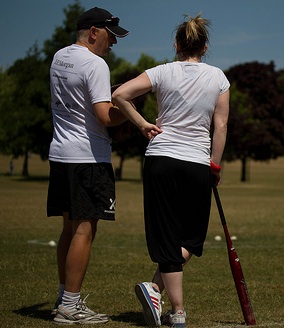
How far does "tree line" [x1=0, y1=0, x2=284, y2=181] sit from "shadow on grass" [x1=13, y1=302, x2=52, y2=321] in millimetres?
56180

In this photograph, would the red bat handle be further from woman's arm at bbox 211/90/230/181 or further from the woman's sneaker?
woman's arm at bbox 211/90/230/181

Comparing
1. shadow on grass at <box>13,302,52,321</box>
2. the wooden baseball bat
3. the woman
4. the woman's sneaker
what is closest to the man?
shadow on grass at <box>13,302,52,321</box>

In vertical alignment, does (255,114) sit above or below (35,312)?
above

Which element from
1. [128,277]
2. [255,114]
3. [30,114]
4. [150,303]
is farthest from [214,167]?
[255,114]

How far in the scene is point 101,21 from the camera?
6895mm

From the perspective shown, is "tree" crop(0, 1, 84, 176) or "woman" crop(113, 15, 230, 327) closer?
"woman" crop(113, 15, 230, 327)

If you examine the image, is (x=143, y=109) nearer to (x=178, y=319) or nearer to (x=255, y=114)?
(x=255, y=114)

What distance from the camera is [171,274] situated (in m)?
6.51

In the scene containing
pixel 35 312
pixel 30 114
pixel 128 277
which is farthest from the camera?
pixel 30 114

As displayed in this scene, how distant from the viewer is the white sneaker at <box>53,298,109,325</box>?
6762 mm

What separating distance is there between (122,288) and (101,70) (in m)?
3.01

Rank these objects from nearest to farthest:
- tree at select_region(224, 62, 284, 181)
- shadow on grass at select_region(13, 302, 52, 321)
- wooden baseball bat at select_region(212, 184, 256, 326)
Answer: wooden baseball bat at select_region(212, 184, 256, 326)
shadow on grass at select_region(13, 302, 52, 321)
tree at select_region(224, 62, 284, 181)

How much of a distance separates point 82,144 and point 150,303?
4.51ft

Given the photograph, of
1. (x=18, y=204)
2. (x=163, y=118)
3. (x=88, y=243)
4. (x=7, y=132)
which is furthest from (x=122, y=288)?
(x=7, y=132)
